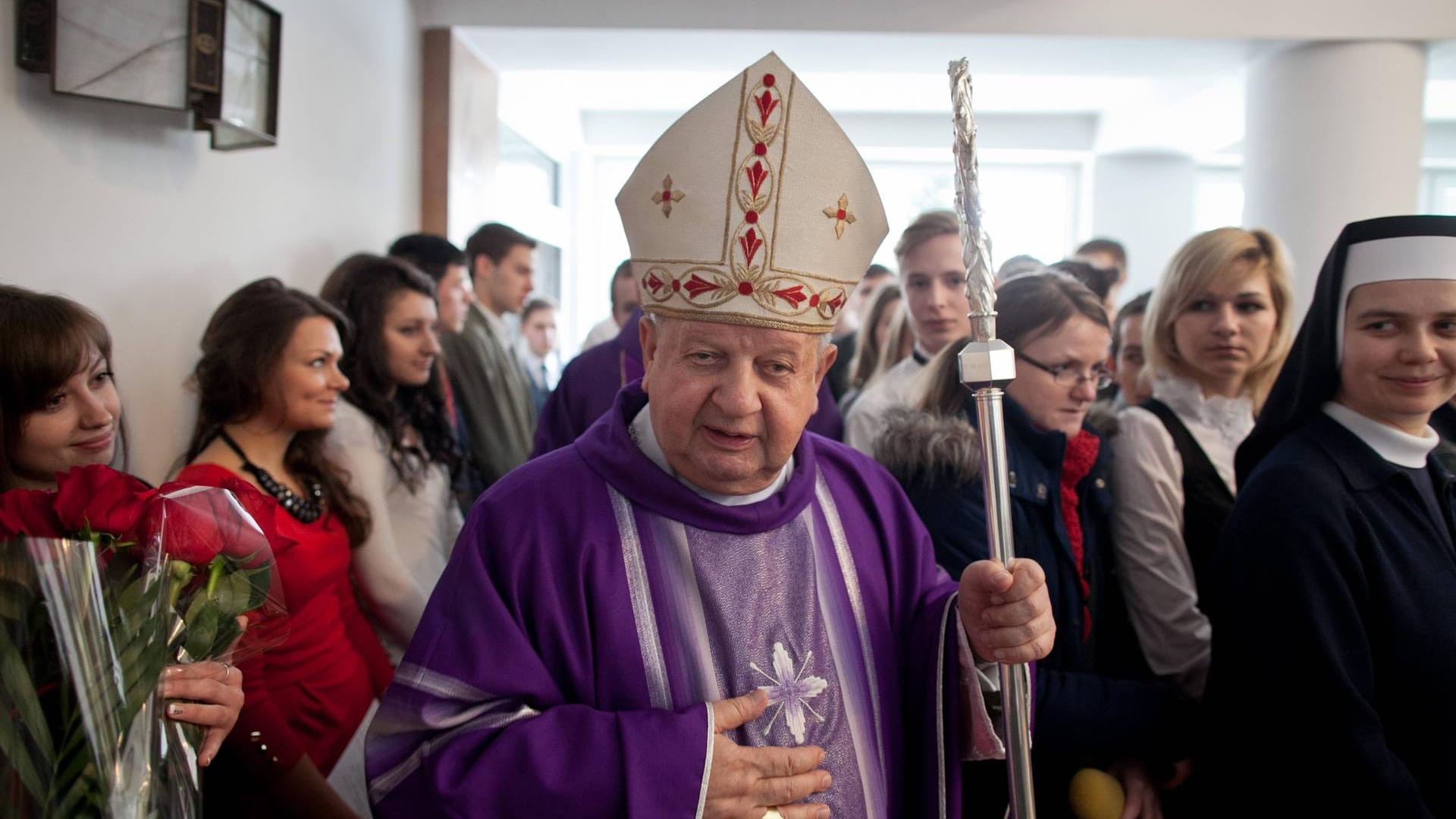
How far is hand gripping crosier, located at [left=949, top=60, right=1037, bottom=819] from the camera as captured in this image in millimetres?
1568

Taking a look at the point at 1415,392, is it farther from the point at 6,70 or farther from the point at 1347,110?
the point at 1347,110

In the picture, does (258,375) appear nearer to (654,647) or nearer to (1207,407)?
(654,647)

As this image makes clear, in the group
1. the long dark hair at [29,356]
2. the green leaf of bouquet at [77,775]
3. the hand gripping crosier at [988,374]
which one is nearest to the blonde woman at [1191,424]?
the hand gripping crosier at [988,374]

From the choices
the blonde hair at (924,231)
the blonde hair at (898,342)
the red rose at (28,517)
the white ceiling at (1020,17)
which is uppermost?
the white ceiling at (1020,17)

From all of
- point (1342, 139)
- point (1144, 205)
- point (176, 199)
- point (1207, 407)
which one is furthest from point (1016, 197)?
point (176, 199)

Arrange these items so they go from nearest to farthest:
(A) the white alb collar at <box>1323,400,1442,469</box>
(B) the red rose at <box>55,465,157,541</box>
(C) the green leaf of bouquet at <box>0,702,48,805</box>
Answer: (C) the green leaf of bouquet at <box>0,702,48,805</box>, (B) the red rose at <box>55,465,157,541</box>, (A) the white alb collar at <box>1323,400,1442,469</box>

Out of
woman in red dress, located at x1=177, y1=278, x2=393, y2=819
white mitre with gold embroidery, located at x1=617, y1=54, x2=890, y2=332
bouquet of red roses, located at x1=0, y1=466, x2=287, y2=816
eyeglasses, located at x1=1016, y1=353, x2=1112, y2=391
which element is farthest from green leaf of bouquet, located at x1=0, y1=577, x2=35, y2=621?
eyeglasses, located at x1=1016, y1=353, x2=1112, y2=391

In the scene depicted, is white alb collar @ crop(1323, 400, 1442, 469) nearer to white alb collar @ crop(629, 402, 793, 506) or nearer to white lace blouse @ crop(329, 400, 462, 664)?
white alb collar @ crop(629, 402, 793, 506)

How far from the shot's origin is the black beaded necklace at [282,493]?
2637 millimetres

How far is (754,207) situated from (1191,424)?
166 centimetres

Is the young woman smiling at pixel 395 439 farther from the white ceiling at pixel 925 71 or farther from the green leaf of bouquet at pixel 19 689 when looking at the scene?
the white ceiling at pixel 925 71

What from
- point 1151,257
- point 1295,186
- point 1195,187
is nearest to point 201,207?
point 1295,186

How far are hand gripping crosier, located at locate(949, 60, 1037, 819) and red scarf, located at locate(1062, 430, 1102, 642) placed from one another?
2.74 feet

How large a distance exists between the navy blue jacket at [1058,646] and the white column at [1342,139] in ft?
15.4
